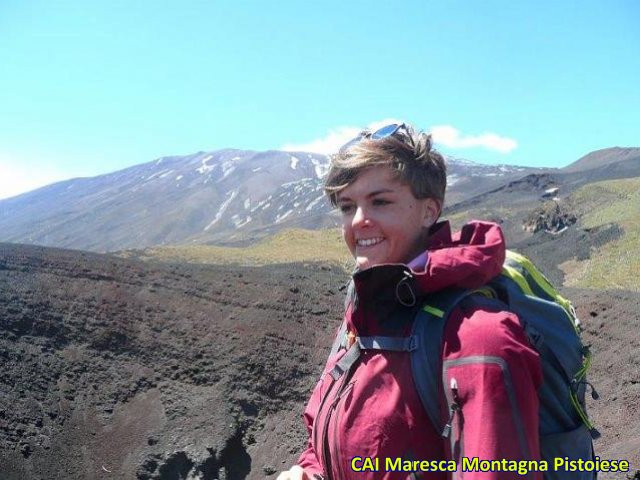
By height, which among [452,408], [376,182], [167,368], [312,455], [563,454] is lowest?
[167,368]

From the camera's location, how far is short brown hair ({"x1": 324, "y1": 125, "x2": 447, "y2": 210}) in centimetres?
202

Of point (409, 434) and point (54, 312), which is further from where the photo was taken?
point (54, 312)

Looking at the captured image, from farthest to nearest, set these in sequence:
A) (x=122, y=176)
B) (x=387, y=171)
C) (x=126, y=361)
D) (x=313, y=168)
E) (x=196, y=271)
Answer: (x=122, y=176) < (x=313, y=168) < (x=196, y=271) < (x=126, y=361) < (x=387, y=171)

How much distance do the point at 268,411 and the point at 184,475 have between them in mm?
2194

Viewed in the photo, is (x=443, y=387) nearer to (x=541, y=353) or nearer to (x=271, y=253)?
(x=541, y=353)

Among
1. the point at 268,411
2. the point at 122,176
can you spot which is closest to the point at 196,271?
the point at 268,411

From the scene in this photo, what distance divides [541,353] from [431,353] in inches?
14.0

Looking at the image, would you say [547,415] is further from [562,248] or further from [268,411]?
[562,248]

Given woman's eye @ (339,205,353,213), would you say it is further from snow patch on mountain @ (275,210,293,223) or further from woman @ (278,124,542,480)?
snow patch on mountain @ (275,210,293,223)

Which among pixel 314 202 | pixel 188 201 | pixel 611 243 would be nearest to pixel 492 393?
pixel 611 243

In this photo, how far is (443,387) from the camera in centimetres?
158

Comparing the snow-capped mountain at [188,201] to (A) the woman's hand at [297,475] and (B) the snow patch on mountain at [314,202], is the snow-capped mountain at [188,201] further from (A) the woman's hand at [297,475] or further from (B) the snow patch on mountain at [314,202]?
(A) the woman's hand at [297,475]

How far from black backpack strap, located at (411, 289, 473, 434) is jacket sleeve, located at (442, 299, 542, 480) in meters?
0.06

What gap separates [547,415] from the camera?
5.53 feet
